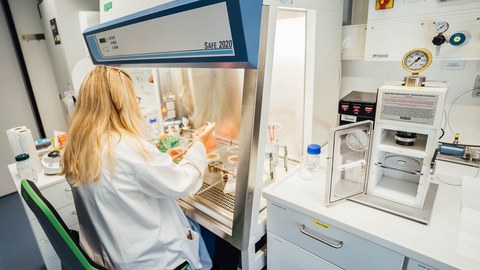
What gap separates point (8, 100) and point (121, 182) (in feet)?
9.56

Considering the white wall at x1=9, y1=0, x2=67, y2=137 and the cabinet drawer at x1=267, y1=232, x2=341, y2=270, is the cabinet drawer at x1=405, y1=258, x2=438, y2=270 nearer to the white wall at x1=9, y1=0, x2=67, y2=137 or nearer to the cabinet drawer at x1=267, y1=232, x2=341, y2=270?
the cabinet drawer at x1=267, y1=232, x2=341, y2=270

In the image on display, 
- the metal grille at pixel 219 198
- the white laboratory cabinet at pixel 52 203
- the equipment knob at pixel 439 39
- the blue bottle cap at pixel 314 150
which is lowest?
the white laboratory cabinet at pixel 52 203

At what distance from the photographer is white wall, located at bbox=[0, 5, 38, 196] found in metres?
2.70

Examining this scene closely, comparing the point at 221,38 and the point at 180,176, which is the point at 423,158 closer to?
the point at 221,38

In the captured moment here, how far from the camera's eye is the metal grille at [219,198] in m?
1.15

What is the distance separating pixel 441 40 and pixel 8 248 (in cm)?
345

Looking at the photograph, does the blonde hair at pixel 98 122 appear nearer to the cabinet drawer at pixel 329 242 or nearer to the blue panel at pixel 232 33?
the blue panel at pixel 232 33

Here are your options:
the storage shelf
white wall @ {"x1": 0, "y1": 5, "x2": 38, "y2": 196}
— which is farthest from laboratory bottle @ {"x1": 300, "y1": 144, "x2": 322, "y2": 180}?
white wall @ {"x1": 0, "y1": 5, "x2": 38, "y2": 196}

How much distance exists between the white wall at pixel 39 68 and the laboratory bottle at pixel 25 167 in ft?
5.99

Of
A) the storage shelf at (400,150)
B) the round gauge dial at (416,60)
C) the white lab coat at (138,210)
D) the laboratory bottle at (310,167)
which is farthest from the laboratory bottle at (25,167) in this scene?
the round gauge dial at (416,60)

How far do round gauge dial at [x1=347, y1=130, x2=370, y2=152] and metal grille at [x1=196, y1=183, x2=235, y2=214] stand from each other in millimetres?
585

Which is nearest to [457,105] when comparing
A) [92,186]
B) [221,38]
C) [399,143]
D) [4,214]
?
[399,143]

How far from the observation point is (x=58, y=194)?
1.60m

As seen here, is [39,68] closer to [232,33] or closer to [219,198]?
[219,198]
